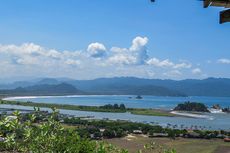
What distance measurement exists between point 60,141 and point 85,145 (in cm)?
331

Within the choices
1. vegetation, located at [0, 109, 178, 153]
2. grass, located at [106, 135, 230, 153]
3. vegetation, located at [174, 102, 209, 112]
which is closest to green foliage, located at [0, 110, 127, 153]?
vegetation, located at [0, 109, 178, 153]

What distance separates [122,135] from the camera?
261ft

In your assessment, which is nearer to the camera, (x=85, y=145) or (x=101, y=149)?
(x=101, y=149)

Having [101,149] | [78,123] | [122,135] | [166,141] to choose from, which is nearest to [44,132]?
[101,149]

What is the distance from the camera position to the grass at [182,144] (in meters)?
63.1

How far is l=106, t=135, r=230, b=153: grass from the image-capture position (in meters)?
63.1

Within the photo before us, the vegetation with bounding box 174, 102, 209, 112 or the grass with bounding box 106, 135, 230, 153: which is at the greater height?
the vegetation with bounding box 174, 102, 209, 112

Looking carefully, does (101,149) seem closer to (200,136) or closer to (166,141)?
(166,141)

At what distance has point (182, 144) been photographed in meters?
70.0

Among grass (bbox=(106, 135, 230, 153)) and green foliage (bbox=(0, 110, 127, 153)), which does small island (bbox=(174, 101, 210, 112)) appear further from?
green foliage (bbox=(0, 110, 127, 153))

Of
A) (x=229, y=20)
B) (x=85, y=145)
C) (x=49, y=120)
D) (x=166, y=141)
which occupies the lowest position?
(x=166, y=141)

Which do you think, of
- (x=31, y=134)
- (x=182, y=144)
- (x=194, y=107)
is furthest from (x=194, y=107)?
(x=31, y=134)

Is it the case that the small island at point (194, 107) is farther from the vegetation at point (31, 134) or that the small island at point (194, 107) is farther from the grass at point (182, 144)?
the vegetation at point (31, 134)

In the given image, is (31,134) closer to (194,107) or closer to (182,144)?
(182,144)
